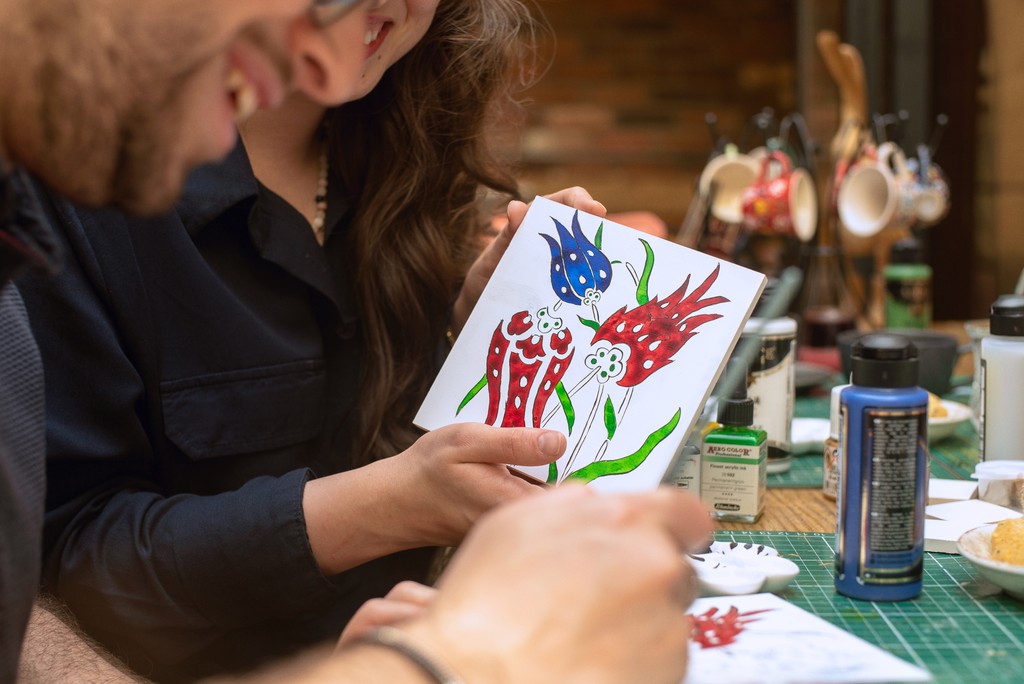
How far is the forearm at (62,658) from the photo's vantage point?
91cm

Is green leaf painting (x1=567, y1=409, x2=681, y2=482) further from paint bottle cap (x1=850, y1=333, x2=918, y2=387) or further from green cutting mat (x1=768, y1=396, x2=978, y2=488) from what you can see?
green cutting mat (x1=768, y1=396, x2=978, y2=488)

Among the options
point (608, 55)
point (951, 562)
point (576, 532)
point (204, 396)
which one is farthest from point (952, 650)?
point (608, 55)

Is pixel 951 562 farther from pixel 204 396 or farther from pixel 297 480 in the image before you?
pixel 204 396

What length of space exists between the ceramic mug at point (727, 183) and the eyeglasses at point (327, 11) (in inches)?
79.5

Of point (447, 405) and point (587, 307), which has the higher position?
point (587, 307)

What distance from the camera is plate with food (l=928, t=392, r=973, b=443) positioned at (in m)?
1.49

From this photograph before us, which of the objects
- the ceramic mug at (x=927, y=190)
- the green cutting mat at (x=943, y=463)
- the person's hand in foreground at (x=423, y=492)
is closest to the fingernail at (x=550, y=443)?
the person's hand in foreground at (x=423, y=492)

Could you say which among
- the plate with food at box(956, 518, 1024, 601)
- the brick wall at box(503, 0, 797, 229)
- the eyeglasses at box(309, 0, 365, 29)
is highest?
the brick wall at box(503, 0, 797, 229)

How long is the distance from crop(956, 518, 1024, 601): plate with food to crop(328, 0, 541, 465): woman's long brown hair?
2.29 ft

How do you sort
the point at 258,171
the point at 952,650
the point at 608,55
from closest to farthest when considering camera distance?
1. the point at 952,650
2. the point at 258,171
3. the point at 608,55

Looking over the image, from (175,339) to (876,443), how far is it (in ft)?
2.59

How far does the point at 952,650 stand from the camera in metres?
0.83

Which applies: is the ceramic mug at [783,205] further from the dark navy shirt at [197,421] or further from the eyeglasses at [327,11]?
the eyeglasses at [327,11]

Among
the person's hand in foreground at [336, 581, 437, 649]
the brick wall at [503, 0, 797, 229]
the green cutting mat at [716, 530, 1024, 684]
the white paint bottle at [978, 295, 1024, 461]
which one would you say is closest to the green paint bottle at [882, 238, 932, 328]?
the white paint bottle at [978, 295, 1024, 461]
